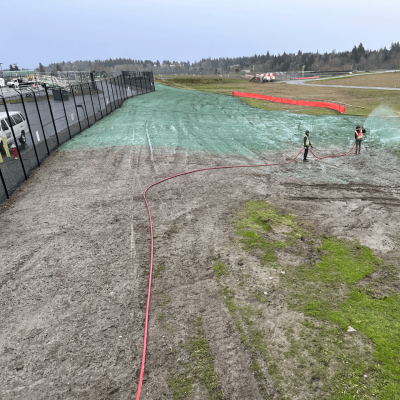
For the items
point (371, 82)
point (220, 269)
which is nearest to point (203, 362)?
point (220, 269)

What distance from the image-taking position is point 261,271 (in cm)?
773

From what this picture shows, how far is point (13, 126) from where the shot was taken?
16672 millimetres

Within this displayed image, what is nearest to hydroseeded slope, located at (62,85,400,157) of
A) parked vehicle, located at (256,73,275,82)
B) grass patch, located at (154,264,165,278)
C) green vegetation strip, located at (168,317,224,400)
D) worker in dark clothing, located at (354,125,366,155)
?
worker in dark clothing, located at (354,125,366,155)

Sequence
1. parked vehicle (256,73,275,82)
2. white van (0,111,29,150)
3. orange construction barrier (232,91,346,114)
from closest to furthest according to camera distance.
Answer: white van (0,111,29,150) < orange construction barrier (232,91,346,114) < parked vehicle (256,73,275,82)

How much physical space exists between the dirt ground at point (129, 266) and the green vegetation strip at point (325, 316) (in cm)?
25

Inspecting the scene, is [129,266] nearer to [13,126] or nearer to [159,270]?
[159,270]

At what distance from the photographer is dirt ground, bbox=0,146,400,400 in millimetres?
5318

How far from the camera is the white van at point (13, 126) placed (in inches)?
642

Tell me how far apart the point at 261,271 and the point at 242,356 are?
8.46ft

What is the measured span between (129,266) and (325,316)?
4.89 m

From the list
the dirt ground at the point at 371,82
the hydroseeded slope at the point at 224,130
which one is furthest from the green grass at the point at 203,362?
the dirt ground at the point at 371,82

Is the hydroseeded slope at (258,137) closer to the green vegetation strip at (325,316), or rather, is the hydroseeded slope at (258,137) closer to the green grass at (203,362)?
the green vegetation strip at (325,316)

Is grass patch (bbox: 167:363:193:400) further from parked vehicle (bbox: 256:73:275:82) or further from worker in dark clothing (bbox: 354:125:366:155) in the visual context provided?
parked vehicle (bbox: 256:73:275:82)

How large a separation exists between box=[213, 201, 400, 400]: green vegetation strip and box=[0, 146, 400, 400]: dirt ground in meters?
0.25
